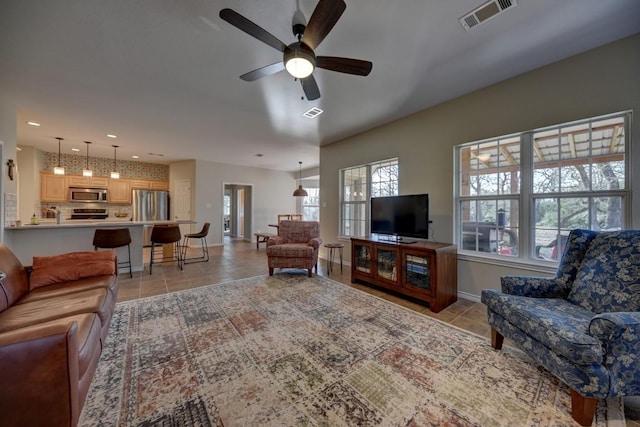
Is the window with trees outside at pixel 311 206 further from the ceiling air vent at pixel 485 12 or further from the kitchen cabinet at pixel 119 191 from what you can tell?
the ceiling air vent at pixel 485 12

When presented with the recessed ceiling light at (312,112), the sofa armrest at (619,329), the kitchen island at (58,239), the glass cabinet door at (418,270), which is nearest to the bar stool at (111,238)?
the kitchen island at (58,239)

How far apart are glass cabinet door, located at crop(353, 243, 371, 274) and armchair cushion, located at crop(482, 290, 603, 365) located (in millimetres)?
1714

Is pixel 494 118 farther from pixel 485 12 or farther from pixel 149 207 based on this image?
pixel 149 207

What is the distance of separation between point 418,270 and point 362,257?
3.12 feet

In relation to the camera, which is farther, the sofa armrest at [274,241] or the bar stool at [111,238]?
the sofa armrest at [274,241]

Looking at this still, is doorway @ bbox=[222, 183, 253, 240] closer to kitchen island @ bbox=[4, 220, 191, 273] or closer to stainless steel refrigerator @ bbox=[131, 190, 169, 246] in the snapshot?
stainless steel refrigerator @ bbox=[131, 190, 169, 246]

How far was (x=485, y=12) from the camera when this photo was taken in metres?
1.83

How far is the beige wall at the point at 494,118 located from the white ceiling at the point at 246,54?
159 mm

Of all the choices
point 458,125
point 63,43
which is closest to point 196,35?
point 63,43

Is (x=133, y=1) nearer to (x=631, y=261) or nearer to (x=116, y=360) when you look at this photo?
(x=116, y=360)

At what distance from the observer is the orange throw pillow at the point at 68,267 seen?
2150mm

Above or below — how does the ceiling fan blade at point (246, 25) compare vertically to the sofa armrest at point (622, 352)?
above

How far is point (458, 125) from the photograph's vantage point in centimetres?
324

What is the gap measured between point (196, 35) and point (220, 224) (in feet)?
20.2
